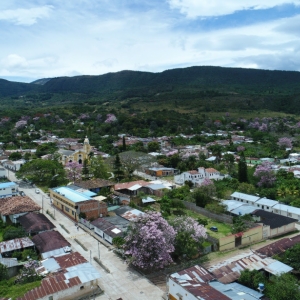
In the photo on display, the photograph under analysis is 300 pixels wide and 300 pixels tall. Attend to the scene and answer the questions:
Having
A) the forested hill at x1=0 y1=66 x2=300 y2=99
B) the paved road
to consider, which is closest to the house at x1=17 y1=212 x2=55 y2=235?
the paved road

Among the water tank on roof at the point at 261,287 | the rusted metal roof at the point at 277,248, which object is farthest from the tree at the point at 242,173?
the water tank on roof at the point at 261,287

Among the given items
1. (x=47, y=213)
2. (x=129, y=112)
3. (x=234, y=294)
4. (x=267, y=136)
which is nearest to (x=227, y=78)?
(x=129, y=112)

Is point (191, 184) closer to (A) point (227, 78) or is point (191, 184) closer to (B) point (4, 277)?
(B) point (4, 277)

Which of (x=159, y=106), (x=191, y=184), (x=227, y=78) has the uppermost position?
(x=227, y=78)

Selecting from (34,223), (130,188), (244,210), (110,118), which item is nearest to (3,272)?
(34,223)

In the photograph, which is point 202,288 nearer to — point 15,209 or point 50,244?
point 50,244

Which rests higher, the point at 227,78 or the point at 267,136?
the point at 227,78

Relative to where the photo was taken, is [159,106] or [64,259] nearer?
[64,259]

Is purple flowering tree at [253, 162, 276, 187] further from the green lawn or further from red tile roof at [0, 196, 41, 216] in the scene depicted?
red tile roof at [0, 196, 41, 216]
